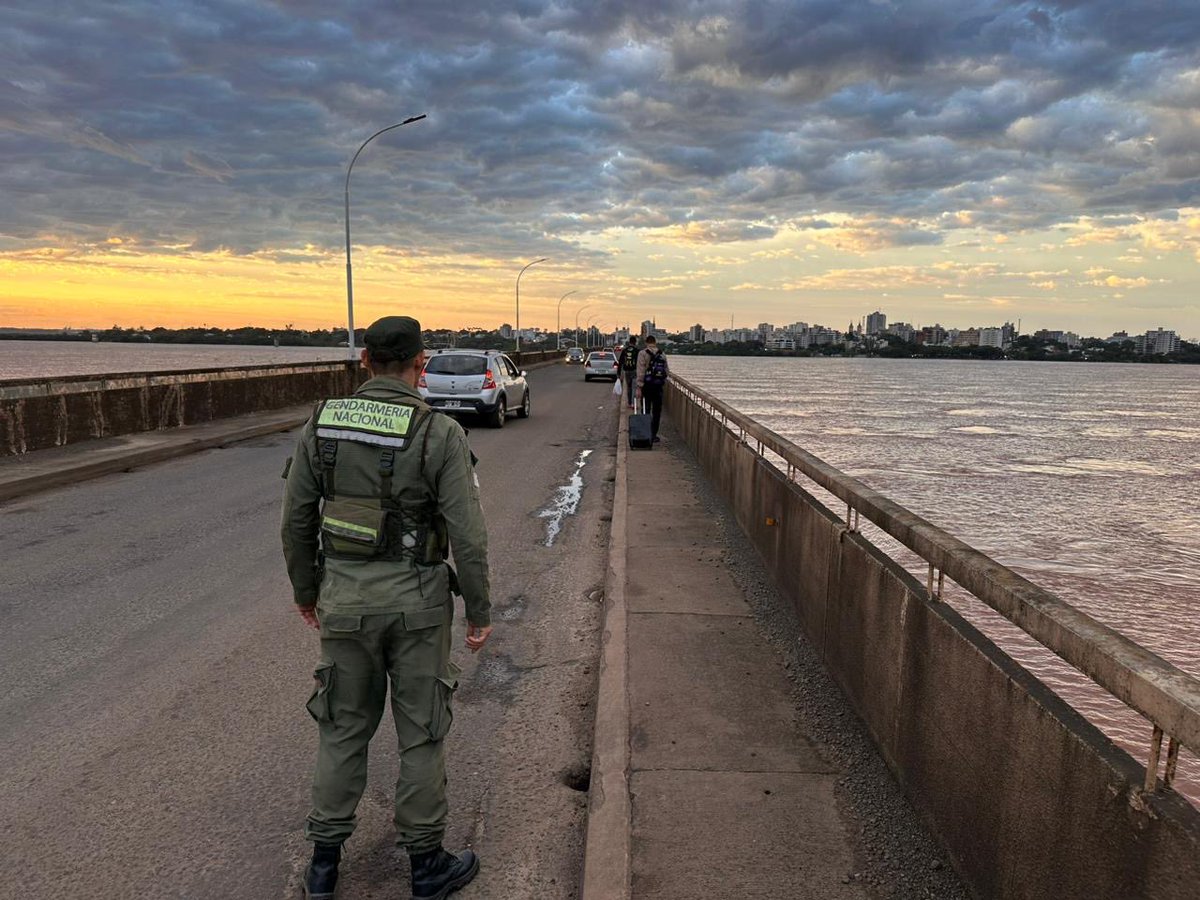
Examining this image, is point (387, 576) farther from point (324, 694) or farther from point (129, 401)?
point (129, 401)

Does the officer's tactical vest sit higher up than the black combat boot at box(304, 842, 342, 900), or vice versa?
the officer's tactical vest

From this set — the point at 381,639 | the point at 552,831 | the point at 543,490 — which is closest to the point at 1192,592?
the point at 543,490

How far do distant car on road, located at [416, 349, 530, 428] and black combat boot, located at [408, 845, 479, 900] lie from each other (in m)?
14.4

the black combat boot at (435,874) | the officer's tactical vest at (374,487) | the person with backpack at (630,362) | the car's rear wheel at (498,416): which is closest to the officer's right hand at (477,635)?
the officer's tactical vest at (374,487)

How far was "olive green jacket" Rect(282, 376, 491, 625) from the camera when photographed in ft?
8.61

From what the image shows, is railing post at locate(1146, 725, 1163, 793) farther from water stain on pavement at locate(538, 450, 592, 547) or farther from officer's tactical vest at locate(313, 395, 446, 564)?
water stain on pavement at locate(538, 450, 592, 547)

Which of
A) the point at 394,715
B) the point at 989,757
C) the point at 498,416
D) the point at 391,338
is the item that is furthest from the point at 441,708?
the point at 498,416

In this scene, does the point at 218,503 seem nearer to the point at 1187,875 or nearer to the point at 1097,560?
the point at 1187,875

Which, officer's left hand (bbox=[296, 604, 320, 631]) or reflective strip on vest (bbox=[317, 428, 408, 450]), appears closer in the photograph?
reflective strip on vest (bbox=[317, 428, 408, 450])

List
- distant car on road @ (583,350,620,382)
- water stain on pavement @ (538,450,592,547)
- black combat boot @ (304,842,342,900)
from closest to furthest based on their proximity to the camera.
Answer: black combat boot @ (304,842,342,900) → water stain on pavement @ (538,450,592,547) → distant car on road @ (583,350,620,382)

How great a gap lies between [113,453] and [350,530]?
10.8 meters

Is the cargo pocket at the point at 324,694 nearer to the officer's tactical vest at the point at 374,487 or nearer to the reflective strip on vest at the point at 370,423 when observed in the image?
the officer's tactical vest at the point at 374,487

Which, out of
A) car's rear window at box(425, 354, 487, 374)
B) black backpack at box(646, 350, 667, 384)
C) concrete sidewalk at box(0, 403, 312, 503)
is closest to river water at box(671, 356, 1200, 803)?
black backpack at box(646, 350, 667, 384)

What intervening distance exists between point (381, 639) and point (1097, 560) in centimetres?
1132
